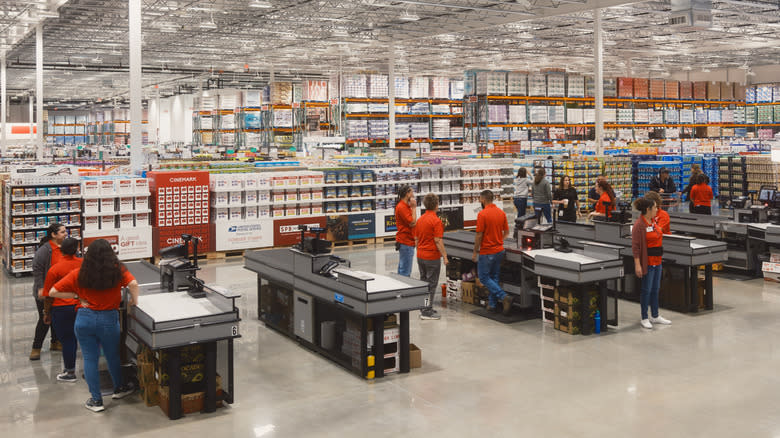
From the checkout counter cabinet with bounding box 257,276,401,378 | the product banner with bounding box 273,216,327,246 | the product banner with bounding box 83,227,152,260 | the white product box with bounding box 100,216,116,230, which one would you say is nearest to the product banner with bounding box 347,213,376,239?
the product banner with bounding box 273,216,327,246

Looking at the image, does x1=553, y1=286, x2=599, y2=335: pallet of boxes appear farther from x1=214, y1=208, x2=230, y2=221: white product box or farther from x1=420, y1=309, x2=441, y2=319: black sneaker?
x1=214, y1=208, x2=230, y2=221: white product box

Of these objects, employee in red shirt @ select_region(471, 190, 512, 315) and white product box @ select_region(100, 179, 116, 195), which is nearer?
employee in red shirt @ select_region(471, 190, 512, 315)

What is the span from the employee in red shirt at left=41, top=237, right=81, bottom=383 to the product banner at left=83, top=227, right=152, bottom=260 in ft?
17.7

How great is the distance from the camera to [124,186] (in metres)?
12.2

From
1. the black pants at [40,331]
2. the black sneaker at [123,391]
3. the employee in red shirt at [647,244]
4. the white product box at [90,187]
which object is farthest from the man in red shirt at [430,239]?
the white product box at [90,187]

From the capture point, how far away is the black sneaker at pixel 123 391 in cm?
632

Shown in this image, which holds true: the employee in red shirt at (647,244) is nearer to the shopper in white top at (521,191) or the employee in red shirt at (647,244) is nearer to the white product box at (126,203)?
the shopper in white top at (521,191)

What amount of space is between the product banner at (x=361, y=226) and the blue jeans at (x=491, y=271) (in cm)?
630

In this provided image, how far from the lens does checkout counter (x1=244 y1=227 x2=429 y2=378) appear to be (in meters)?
6.71

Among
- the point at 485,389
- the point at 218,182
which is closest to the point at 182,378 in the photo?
the point at 485,389

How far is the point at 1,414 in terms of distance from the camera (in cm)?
596

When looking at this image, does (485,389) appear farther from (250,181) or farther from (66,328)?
(250,181)

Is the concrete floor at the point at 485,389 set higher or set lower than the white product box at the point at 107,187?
lower

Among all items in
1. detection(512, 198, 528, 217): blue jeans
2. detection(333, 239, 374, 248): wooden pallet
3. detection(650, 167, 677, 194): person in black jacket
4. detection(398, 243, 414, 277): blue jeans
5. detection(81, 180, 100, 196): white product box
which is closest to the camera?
detection(398, 243, 414, 277): blue jeans
